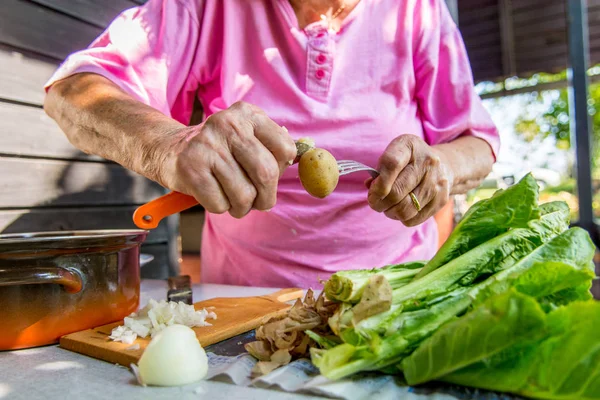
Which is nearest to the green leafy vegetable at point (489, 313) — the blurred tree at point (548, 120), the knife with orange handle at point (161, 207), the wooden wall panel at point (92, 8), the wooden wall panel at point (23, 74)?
the knife with orange handle at point (161, 207)

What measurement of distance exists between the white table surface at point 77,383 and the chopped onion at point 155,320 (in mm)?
71

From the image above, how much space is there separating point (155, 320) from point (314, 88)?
95cm

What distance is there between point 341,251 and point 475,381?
0.90m

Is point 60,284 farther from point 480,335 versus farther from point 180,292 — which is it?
point 480,335

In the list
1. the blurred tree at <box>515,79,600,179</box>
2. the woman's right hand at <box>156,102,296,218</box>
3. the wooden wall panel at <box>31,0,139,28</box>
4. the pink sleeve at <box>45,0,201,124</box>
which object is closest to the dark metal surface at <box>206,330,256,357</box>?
the woman's right hand at <box>156,102,296,218</box>

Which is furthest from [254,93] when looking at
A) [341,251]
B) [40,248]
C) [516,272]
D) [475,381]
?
[475,381]

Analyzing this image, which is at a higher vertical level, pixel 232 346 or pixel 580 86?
pixel 580 86

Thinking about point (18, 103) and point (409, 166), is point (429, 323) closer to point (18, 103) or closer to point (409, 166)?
point (409, 166)

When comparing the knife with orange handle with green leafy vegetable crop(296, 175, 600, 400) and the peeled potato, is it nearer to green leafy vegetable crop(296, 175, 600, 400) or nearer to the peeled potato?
the peeled potato

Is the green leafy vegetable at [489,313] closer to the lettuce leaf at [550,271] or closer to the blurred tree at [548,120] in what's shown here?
the lettuce leaf at [550,271]

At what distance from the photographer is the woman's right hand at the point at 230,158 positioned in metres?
0.92

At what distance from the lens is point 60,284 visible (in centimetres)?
94

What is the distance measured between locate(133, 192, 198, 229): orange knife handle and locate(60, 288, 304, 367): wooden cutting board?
0.25m

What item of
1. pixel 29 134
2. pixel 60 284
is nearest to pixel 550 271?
pixel 60 284
